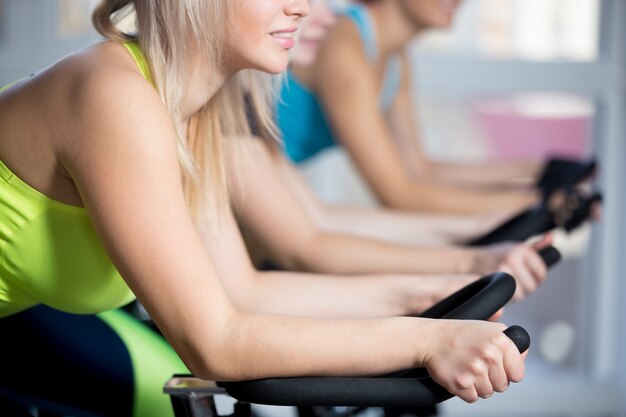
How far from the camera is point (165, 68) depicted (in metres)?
0.96

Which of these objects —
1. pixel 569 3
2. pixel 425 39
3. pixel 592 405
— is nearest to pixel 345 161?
pixel 425 39

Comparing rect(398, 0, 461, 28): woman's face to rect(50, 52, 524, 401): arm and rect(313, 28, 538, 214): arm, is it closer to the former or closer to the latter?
rect(313, 28, 538, 214): arm

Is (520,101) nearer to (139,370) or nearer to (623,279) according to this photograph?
(623,279)

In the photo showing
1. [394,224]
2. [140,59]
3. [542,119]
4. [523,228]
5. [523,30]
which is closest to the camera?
[140,59]

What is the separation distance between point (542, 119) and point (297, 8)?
254 centimetres

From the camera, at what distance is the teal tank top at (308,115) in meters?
2.11

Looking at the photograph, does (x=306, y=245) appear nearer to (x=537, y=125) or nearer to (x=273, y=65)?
(x=273, y=65)

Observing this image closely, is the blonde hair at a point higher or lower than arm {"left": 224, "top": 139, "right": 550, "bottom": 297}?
higher

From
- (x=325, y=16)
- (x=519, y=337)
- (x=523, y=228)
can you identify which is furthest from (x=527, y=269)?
(x=325, y=16)

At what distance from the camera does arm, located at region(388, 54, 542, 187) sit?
2.30 m

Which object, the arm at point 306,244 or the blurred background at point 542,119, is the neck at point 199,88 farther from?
the blurred background at point 542,119

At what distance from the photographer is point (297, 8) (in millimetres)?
990

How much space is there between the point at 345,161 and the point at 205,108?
2.04 m

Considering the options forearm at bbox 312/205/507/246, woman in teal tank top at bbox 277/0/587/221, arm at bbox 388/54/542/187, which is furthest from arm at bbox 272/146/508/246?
arm at bbox 388/54/542/187
